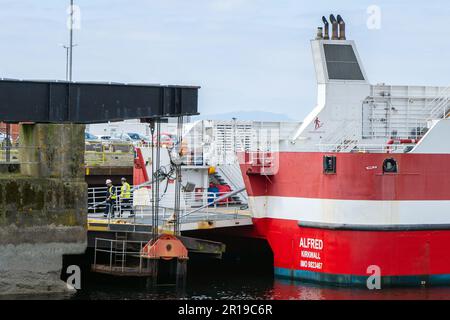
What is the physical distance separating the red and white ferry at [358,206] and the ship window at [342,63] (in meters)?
2.33

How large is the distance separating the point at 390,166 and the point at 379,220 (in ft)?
5.19

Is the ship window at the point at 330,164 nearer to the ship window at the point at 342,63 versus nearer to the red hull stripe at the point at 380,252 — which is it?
the red hull stripe at the point at 380,252

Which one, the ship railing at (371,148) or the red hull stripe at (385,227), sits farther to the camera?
the ship railing at (371,148)

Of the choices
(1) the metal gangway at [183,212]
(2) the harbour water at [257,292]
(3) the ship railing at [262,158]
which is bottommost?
(2) the harbour water at [257,292]

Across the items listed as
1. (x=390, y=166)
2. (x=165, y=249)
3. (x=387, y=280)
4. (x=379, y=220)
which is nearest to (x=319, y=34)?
(x=390, y=166)

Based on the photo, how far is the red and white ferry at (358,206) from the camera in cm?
3412

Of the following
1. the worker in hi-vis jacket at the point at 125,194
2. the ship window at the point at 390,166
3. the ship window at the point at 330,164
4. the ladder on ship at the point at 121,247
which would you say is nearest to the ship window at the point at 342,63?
the ship window at the point at 330,164

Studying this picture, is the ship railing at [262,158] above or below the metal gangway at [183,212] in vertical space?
above

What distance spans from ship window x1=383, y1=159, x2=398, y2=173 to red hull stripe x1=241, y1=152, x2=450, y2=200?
11cm

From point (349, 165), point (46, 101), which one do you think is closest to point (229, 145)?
point (349, 165)

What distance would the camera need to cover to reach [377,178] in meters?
34.1

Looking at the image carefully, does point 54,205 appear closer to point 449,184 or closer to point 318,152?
point 318,152

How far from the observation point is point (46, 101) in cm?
3225

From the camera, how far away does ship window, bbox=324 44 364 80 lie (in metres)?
38.2
